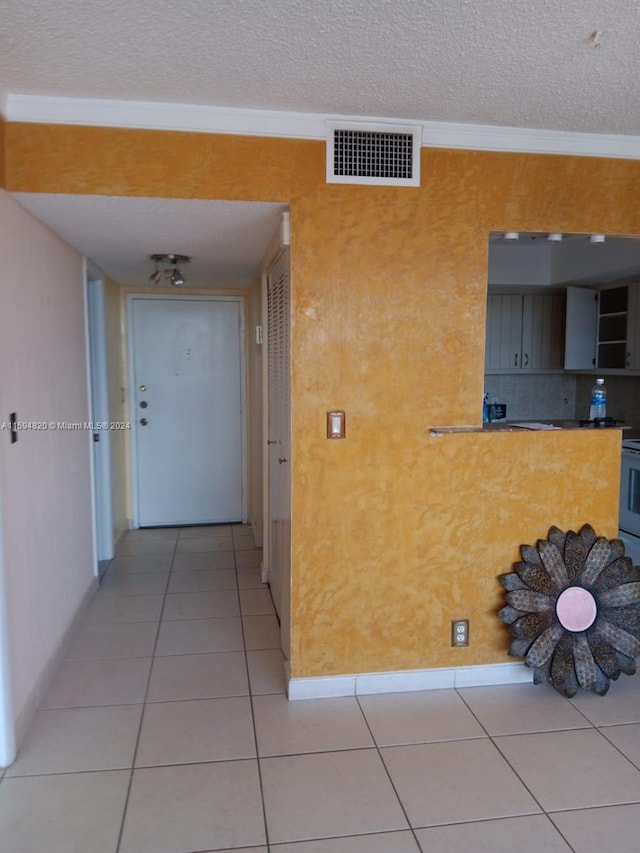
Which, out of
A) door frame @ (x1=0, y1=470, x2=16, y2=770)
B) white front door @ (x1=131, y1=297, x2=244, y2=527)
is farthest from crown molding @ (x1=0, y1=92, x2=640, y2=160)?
white front door @ (x1=131, y1=297, x2=244, y2=527)

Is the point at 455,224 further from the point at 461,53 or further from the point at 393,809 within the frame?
the point at 393,809

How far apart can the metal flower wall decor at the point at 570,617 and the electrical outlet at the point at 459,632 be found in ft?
0.52

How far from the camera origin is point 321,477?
8.20 feet

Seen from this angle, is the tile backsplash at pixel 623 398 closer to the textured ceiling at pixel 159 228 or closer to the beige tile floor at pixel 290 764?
the beige tile floor at pixel 290 764

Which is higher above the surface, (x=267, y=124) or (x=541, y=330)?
(x=267, y=124)

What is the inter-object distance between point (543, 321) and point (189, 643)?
3910mm

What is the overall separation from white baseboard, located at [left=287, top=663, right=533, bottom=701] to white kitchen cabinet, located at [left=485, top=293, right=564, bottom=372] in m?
2.96

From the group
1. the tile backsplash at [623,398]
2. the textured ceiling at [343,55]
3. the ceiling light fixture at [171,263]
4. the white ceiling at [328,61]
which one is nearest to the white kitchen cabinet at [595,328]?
the tile backsplash at [623,398]

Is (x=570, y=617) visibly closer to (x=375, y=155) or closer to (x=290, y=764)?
(x=290, y=764)

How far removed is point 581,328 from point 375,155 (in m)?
3.04

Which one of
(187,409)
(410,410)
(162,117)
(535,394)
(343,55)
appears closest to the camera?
(343,55)

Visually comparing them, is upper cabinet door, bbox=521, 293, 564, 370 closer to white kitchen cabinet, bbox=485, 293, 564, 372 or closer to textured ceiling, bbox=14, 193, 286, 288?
white kitchen cabinet, bbox=485, 293, 564, 372

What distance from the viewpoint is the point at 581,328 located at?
15.8 feet

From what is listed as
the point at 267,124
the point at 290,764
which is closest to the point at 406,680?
the point at 290,764
